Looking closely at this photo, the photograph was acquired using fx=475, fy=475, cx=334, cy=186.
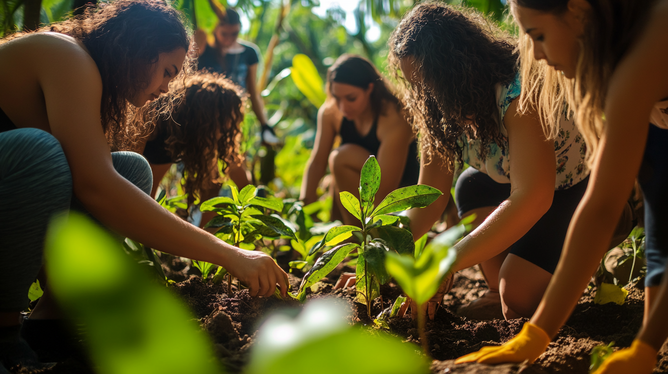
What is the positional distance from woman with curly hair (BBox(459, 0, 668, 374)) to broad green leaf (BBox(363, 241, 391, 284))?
263 mm

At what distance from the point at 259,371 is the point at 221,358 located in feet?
1.49

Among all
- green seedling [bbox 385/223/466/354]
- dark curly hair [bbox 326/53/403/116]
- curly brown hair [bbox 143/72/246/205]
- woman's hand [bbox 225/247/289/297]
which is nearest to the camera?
green seedling [bbox 385/223/466/354]

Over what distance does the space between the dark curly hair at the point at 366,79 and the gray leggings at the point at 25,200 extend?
4.81ft

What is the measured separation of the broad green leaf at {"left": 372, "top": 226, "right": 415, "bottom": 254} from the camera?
1.01 meters

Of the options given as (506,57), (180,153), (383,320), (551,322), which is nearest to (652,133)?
(506,57)

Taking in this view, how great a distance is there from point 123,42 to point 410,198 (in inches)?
29.1

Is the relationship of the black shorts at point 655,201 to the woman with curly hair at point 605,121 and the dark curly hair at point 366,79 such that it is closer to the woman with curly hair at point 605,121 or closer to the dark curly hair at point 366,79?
the woman with curly hair at point 605,121

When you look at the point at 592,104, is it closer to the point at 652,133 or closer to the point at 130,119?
the point at 652,133

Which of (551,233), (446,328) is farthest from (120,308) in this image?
(551,233)

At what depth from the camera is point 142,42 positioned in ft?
3.64

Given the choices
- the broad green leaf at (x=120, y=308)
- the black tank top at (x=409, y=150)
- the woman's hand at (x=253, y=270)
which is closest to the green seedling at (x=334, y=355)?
the broad green leaf at (x=120, y=308)

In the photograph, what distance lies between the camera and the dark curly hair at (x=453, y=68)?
1.18 m

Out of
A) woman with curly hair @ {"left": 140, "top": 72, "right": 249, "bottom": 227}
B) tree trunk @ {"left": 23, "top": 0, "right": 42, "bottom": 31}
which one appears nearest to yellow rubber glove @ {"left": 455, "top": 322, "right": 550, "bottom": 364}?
woman with curly hair @ {"left": 140, "top": 72, "right": 249, "bottom": 227}

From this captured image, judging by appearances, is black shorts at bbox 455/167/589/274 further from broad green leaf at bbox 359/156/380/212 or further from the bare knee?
broad green leaf at bbox 359/156/380/212
